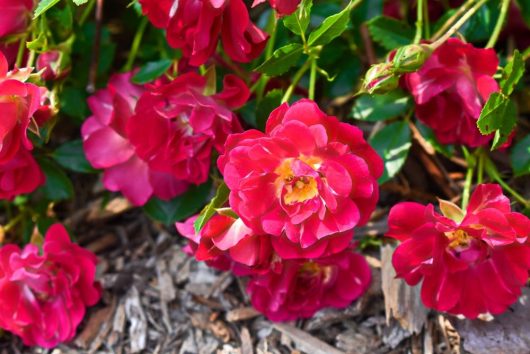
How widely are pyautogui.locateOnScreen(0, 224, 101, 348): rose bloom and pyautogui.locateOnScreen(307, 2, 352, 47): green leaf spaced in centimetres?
47

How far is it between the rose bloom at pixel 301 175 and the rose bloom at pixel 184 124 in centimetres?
12

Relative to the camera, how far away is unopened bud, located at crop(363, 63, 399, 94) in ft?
3.04

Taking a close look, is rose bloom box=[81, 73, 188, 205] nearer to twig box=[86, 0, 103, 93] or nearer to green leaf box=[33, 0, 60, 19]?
twig box=[86, 0, 103, 93]

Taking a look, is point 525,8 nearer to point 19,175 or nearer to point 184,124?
point 184,124

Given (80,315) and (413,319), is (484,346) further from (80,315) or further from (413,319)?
(80,315)

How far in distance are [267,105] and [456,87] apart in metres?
0.25

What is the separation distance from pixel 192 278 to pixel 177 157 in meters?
0.30

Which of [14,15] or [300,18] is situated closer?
[300,18]

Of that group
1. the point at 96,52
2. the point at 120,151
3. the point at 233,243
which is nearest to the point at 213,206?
the point at 233,243

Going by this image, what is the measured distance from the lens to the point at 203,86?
106 centimetres

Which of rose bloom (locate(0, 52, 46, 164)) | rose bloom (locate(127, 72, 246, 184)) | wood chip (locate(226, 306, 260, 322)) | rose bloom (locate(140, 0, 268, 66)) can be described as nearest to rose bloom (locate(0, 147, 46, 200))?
rose bloom (locate(0, 52, 46, 164))

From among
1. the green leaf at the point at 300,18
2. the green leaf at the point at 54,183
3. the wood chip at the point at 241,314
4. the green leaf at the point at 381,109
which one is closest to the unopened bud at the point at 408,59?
the green leaf at the point at 300,18

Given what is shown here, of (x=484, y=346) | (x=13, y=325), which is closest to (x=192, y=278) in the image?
(x=13, y=325)

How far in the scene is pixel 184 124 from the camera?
3.52ft
